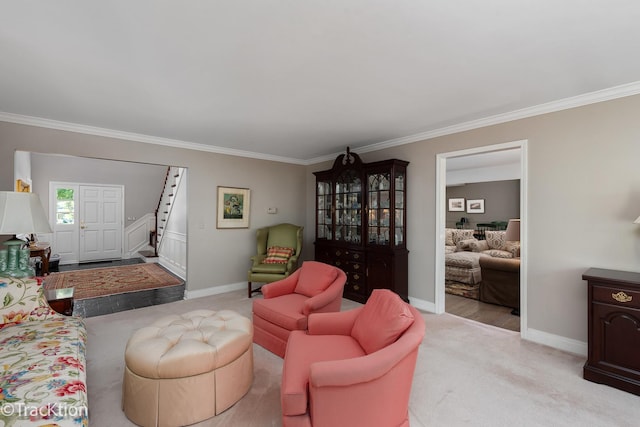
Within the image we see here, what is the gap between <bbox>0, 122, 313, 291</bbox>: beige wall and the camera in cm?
350

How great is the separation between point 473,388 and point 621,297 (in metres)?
1.35

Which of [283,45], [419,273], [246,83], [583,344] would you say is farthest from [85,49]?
[583,344]

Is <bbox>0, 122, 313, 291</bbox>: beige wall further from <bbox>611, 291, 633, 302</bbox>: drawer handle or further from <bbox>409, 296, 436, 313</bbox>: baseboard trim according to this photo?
<bbox>611, 291, 633, 302</bbox>: drawer handle

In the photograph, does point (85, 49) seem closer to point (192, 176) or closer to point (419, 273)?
point (192, 176)

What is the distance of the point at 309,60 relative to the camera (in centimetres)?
213

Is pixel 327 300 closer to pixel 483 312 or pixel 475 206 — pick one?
pixel 483 312

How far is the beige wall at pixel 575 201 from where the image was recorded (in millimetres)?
2607

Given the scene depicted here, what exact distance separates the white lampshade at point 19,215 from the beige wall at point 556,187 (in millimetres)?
1246

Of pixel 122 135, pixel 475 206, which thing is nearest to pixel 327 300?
pixel 122 135

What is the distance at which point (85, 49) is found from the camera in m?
1.99

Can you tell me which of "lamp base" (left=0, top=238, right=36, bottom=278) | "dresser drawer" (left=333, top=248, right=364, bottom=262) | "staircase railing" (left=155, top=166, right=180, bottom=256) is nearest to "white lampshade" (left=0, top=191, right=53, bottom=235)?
"lamp base" (left=0, top=238, right=36, bottom=278)

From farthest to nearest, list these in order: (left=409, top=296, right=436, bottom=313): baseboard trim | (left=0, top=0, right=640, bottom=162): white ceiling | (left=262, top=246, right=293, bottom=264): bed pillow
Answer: (left=262, top=246, right=293, bottom=264): bed pillow, (left=409, top=296, right=436, bottom=313): baseboard trim, (left=0, top=0, right=640, bottom=162): white ceiling

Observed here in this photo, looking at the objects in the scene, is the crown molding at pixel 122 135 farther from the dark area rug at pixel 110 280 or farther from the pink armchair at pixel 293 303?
the pink armchair at pixel 293 303

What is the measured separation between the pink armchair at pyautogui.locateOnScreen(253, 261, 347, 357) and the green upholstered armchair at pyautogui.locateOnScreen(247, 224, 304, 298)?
4.23ft
